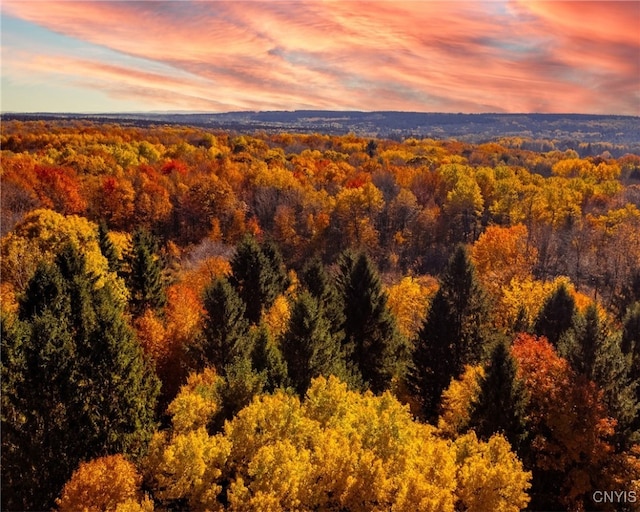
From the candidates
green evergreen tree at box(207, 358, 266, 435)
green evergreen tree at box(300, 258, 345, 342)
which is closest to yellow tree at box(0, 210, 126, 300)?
green evergreen tree at box(300, 258, 345, 342)

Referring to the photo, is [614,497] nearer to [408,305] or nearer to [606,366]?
[606,366]

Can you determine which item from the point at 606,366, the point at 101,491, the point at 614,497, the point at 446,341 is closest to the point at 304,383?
the point at 446,341

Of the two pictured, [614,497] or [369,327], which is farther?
[369,327]

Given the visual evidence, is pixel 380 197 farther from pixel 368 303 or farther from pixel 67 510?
pixel 67 510

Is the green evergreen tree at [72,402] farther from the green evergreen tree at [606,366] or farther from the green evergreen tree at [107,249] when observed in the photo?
the green evergreen tree at [606,366]

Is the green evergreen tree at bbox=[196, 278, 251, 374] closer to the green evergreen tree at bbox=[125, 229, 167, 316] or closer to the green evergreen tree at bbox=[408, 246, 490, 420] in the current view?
the green evergreen tree at bbox=[125, 229, 167, 316]
